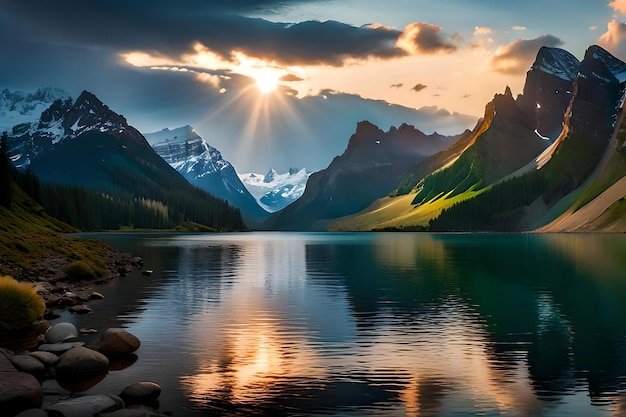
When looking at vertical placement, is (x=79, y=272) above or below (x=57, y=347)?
above

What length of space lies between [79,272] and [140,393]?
6106 cm

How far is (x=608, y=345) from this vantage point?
4397 centimetres

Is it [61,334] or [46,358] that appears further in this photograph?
[61,334]

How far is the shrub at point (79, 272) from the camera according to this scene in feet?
279

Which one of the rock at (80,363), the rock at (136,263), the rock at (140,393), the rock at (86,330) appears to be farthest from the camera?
the rock at (136,263)

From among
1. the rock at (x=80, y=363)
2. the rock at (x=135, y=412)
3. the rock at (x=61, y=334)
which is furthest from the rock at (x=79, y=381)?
the rock at (x=61, y=334)

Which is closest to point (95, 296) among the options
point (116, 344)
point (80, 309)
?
point (80, 309)

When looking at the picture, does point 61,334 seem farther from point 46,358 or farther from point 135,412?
point 135,412

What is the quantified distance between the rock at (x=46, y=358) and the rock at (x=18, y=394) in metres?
6.32

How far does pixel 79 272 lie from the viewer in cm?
8656

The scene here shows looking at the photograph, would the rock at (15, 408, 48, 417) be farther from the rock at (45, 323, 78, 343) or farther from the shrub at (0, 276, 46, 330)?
the shrub at (0, 276, 46, 330)

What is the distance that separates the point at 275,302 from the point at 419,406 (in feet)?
139

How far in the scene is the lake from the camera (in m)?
30.5

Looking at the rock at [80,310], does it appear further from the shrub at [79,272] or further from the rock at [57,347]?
the shrub at [79,272]
